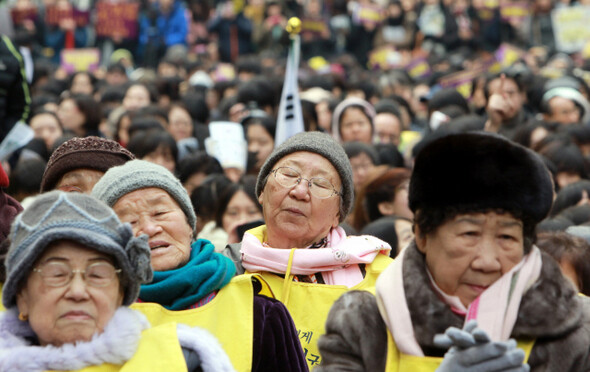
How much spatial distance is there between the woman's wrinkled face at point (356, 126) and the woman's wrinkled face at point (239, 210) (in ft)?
9.37

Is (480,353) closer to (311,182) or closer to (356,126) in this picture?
(311,182)

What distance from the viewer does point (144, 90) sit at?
36.9 feet

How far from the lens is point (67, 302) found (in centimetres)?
275

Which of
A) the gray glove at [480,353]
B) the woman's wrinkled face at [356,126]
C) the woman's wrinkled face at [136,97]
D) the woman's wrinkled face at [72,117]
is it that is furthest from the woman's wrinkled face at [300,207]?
the woman's wrinkled face at [136,97]

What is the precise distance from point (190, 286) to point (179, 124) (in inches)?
256

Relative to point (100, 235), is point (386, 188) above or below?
below

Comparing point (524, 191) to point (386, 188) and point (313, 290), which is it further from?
point (386, 188)

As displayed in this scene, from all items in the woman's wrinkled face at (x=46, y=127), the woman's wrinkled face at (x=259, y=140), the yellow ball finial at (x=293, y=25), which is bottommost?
the woman's wrinkled face at (x=259, y=140)

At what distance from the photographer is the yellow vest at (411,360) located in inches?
106

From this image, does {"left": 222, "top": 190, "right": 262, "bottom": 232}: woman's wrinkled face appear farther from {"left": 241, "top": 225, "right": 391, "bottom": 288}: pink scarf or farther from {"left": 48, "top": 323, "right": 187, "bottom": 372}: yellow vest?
{"left": 48, "top": 323, "right": 187, "bottom": 372}: yellow vest

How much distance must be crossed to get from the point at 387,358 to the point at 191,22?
17.4 m

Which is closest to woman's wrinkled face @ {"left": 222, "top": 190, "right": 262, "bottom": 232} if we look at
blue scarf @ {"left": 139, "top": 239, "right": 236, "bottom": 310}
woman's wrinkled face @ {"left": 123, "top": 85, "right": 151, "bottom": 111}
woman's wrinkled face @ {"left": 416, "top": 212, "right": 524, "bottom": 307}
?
blue scarf @ {"left": 139, "top": 239, "right": 236, "bottom": 310}

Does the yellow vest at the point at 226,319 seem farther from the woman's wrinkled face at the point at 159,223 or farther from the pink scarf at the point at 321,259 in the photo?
the pink scarf at the point at 321,259

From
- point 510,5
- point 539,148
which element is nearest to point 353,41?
point 510,5
